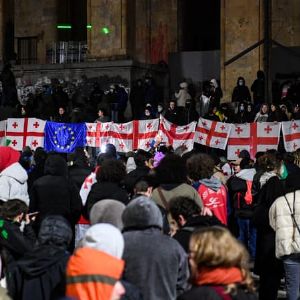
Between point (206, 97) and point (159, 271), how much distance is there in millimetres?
17230

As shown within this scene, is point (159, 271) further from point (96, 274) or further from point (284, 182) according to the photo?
point (284, 182)

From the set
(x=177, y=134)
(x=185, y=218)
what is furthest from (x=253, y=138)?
(x=185, y=218)

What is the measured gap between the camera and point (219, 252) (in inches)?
168

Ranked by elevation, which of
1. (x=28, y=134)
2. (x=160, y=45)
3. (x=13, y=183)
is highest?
(x=160, y=45)

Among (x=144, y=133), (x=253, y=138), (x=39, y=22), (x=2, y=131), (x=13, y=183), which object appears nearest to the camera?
(x=13, y=183)

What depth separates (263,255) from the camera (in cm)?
817

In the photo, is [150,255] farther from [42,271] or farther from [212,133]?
[212,133]

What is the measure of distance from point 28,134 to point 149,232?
→ 42.6ft

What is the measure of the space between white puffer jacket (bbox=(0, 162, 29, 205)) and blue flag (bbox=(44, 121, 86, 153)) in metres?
9.26

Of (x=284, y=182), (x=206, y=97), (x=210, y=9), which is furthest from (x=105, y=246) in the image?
(x=210, y=9)

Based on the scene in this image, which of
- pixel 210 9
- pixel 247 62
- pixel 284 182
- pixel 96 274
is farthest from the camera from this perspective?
pixel 210 9

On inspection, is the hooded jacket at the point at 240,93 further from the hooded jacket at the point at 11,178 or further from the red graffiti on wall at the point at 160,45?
the hooded jacket at the point at 11,178

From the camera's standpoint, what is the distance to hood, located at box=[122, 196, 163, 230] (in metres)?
5.41

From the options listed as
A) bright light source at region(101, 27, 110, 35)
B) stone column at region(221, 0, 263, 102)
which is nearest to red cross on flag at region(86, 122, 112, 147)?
stone column at region(221, 0, 263, 102)
